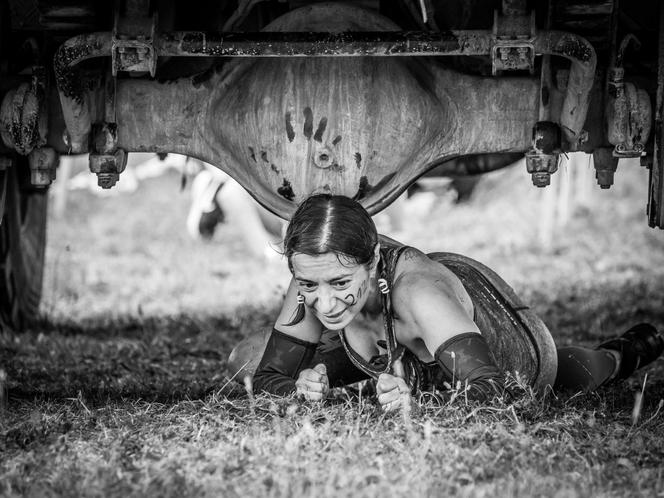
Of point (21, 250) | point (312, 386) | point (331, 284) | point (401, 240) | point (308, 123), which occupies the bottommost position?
point (401, 240)

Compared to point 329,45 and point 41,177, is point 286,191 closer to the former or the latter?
point 329,45

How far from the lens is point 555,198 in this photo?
37.8ft

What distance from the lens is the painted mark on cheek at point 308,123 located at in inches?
137

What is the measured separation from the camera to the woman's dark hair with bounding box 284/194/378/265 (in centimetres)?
317

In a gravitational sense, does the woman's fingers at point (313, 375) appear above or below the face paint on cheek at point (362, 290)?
below

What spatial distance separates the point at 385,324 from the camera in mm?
3396

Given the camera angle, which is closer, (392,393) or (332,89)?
(392,393)

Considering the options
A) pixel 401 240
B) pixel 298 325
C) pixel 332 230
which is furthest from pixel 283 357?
pixel 401 240

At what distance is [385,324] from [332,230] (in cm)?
40

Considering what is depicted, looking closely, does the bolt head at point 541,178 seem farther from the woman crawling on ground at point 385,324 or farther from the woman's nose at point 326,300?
the woman's nose at point 326,300

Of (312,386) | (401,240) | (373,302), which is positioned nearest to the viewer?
(312,386)

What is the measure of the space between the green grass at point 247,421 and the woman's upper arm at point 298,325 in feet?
0.80

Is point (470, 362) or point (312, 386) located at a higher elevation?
point (470, 362)

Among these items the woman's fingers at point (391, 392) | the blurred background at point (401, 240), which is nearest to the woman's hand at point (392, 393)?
the woman's fingers at point (391, 392)
